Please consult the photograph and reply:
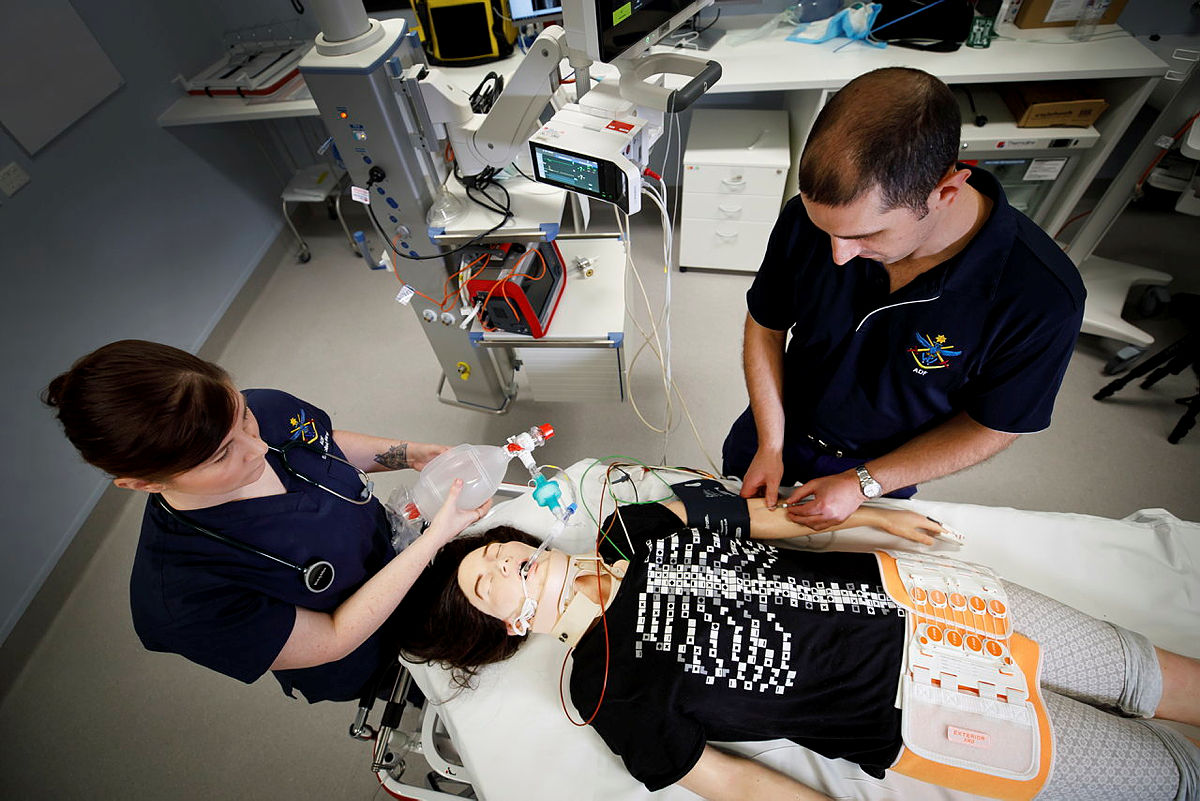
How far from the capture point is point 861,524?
1.40 m

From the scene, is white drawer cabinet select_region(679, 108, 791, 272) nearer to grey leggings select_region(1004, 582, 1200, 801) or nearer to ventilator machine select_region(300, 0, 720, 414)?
ventilator machine select_region(300, 0, 720, 414)

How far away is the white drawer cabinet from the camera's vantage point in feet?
8.16

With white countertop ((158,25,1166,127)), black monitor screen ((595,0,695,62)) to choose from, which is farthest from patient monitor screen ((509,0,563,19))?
black monitor screen ((595,0,695,62))

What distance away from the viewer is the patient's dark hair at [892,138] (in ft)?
2.65

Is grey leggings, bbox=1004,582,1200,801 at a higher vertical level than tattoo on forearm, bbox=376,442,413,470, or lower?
lower

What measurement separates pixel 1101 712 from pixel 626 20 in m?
1.64

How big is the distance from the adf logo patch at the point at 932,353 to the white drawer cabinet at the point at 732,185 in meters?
1.60

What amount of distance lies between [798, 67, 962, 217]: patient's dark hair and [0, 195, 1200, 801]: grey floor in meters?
1.52

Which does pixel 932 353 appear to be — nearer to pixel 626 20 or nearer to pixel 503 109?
pixel 626 20

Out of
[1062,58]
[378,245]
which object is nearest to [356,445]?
[378,245]

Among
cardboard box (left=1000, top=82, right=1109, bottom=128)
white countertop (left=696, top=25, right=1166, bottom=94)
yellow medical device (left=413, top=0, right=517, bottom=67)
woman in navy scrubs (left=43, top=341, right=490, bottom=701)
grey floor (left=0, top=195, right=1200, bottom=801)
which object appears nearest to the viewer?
woman in navy scrubs (left=43, top=341, right=490, bottom=701)

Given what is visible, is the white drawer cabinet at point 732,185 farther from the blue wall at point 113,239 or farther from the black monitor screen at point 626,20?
the blue wall at point 113,239

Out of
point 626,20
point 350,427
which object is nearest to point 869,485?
point 626,20

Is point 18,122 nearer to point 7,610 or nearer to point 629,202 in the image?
point 7,610
